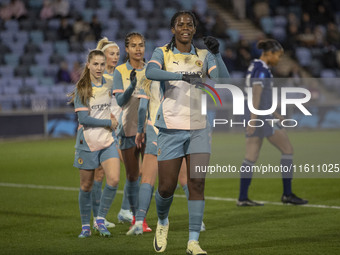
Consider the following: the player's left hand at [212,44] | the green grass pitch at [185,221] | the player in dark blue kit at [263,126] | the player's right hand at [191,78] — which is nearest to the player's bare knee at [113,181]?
the green grass pitch at [185,221]

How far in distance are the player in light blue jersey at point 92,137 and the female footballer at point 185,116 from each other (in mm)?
1244

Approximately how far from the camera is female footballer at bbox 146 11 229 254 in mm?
6965

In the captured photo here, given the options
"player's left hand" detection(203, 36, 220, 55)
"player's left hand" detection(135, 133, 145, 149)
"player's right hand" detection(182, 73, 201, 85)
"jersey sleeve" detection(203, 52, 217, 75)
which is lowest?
"player's left hand" detection(135, 133, 145, 149)

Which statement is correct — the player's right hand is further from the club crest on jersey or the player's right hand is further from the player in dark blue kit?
the player in dark blue kit

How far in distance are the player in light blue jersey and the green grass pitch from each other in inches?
16.9

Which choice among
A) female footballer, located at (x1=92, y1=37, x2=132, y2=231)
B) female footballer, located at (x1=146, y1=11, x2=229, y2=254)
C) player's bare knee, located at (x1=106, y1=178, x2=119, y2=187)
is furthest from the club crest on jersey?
female footballer, located at (x1=92, y1=37, x2=132, y2=231)

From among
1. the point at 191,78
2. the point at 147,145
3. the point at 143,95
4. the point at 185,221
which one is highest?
the point at 191,78

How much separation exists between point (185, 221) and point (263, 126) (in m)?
2.03

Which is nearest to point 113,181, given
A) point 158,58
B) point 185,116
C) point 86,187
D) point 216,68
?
Answer: point 86,187

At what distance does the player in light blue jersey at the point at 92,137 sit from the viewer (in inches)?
323

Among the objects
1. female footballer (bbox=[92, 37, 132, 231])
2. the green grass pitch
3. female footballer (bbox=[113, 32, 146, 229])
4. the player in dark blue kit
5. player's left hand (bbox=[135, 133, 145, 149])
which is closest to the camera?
the green grass pitch

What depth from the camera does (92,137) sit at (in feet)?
27.1

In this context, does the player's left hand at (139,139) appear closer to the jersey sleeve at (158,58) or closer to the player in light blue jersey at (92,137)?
the player in light blue jersey at (92,137)

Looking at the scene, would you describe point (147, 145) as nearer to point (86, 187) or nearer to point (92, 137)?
point (92, 137)
